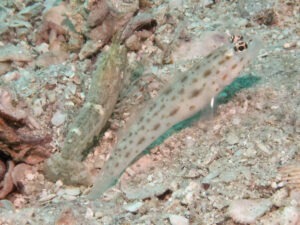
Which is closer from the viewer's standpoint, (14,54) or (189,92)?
(189,92)

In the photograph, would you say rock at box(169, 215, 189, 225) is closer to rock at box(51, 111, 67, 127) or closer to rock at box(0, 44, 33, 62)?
rock at box(51, 111, 67, 127)

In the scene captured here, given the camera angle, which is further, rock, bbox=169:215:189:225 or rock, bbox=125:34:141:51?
rock, bbox=125:34:141:51

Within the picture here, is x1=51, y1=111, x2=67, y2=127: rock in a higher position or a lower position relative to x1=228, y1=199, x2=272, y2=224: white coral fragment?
lower

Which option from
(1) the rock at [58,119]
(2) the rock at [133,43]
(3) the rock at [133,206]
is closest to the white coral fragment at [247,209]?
(3) the rock at [133,206]

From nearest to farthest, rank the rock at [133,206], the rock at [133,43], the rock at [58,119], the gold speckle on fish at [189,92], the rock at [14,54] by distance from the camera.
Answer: the rock at [133,206] → the gold speckle on fish at [189,92] → the rock at [58,119] → the rock at [133,43] → the rock at [14,54]

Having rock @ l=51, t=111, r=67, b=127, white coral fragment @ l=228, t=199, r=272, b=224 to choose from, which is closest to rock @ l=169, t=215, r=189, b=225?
white coral fragment @ l=228, t=199, r=272, b=224

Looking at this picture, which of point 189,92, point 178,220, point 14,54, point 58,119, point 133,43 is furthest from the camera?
point 14,54

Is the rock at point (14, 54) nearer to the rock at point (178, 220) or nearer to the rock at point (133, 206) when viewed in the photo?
the rock at point (133, 206)

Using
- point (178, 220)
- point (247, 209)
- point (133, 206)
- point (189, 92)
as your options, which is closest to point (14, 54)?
point (189, 92)

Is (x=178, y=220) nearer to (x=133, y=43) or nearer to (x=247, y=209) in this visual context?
(x=247, y=209)

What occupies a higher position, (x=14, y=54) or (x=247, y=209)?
(x=14, y=54)
